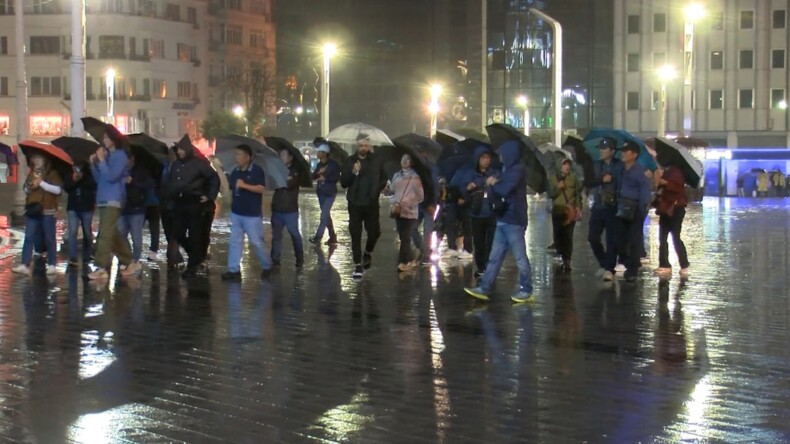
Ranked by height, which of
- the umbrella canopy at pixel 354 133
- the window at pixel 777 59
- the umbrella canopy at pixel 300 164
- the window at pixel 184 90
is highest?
the window at pixel 777 59

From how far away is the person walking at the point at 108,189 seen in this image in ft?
46.4

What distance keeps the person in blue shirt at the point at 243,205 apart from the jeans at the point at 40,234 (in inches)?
90.1

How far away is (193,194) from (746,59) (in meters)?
66.9

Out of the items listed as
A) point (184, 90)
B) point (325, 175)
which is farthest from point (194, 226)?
point (184, 90)

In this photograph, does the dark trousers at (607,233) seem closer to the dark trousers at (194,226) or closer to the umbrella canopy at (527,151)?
the umbrella canopy at (527,151)

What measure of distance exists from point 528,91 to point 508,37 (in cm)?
416

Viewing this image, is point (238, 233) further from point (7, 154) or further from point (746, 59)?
point (746, 59)

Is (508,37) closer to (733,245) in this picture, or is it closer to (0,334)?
(733,245)

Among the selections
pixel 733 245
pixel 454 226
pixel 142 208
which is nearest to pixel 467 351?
pixel 142 208

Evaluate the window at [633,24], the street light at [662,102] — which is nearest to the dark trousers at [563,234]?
the street light at [662,102]

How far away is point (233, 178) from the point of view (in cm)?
1468

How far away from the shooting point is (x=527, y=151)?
1327cm

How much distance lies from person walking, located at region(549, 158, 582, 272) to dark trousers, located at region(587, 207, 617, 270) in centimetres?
55

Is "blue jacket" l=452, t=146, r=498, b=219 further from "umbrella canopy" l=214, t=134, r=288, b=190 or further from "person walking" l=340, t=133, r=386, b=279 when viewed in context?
"umbrella canopy" l=214, t=134, r=288, b=190
